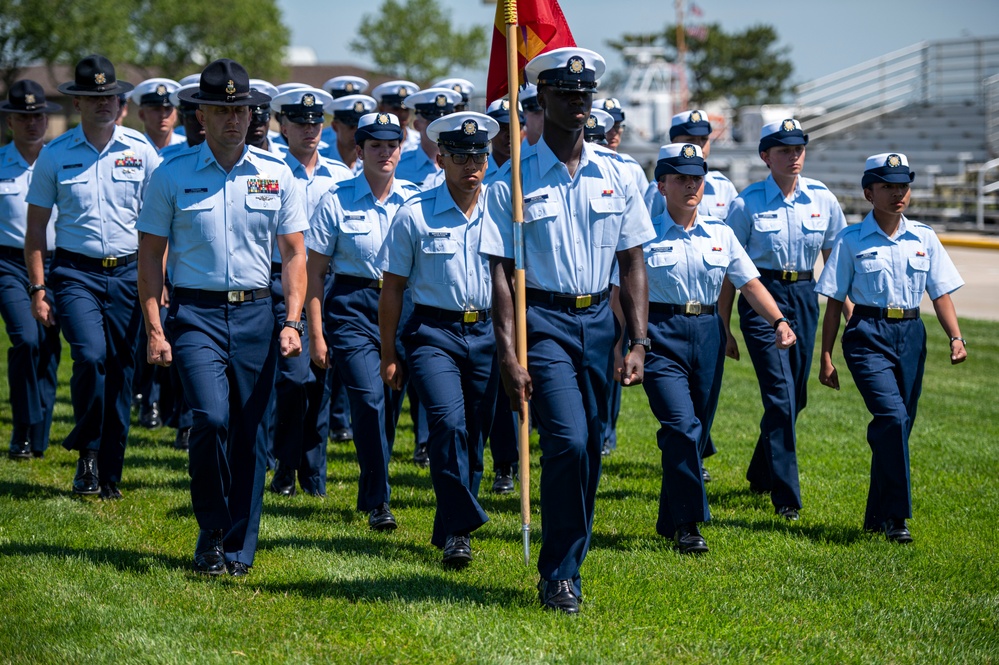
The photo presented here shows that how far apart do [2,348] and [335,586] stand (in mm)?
11414

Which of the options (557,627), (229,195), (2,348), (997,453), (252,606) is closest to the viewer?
(557,627)

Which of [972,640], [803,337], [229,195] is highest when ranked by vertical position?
[229,195]

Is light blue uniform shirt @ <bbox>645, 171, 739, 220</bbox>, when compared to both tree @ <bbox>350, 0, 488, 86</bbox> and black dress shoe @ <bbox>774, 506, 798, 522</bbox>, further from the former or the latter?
tree @ <bbox>350, 0, 488, 86</bbox>

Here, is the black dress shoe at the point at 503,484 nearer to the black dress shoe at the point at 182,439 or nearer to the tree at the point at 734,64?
the black dress shoe at the point at 182,439

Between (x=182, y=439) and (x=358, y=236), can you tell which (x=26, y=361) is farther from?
(x=358, y=236)

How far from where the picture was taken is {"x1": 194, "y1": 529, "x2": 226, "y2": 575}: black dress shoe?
6.51m

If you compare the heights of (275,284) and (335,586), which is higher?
(275,284)

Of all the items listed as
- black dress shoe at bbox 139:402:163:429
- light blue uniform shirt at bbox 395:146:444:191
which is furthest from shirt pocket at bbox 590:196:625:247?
black dress shoe at bbox 139:402:163:429

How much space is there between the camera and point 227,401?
642 cm

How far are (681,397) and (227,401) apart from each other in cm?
250

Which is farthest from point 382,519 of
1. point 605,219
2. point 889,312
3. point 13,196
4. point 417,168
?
point 13,196

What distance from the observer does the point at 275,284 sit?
28.5 ft

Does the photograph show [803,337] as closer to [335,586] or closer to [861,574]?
[861,574]

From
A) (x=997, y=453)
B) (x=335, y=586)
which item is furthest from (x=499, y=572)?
(x=997, y=453)
